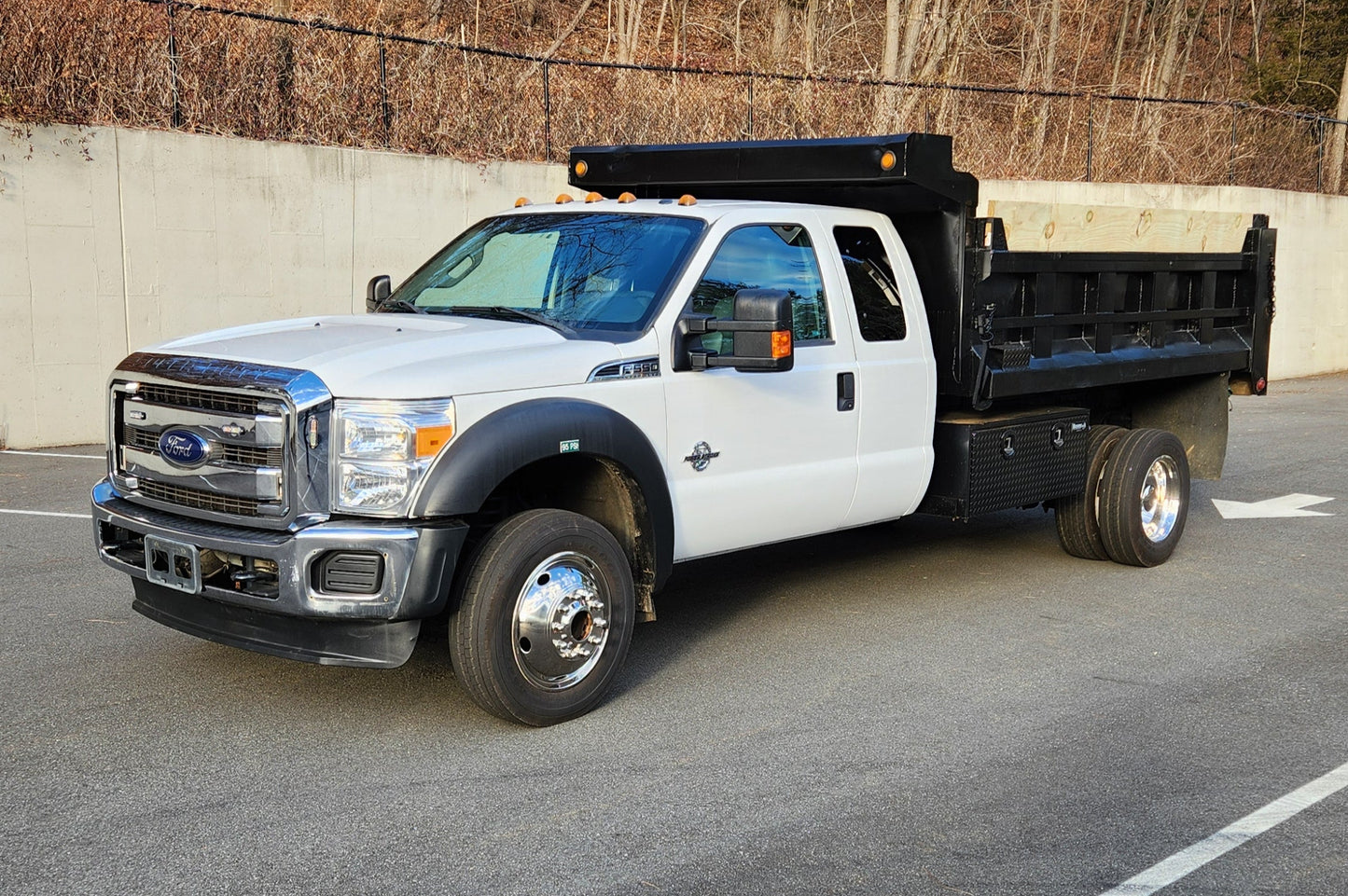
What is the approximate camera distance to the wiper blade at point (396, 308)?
645 cm

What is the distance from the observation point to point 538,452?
524 centimetres

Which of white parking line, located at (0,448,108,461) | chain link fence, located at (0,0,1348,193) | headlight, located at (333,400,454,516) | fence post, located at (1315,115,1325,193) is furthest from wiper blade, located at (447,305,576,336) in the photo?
fence post, located at (1315,115,1325,193)

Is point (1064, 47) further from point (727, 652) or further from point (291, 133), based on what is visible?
point (727, 652)

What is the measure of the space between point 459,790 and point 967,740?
190cm

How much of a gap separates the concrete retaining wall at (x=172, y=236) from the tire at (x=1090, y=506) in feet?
28.9

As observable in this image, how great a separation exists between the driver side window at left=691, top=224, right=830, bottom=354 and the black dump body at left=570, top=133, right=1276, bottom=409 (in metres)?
0.57

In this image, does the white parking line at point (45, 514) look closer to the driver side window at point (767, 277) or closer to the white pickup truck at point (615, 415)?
the white pickup truck at point (615, 415)

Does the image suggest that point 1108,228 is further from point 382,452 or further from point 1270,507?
point 382,452

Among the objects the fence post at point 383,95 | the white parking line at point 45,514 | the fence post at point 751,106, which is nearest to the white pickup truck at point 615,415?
the white parking line at point 45,514

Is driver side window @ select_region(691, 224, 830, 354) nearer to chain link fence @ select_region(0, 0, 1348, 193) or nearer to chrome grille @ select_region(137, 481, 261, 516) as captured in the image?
chrome grille @ select_region(137, 481, 261, 516)

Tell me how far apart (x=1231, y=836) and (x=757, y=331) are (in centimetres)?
246

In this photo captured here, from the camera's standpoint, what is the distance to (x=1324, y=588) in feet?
25.6

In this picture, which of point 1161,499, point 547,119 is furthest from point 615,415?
point 547,119

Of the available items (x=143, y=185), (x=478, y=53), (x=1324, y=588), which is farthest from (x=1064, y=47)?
(x=1324, y=588)
